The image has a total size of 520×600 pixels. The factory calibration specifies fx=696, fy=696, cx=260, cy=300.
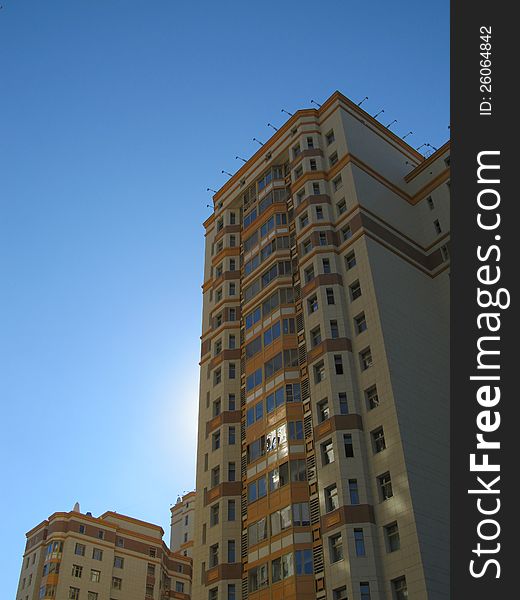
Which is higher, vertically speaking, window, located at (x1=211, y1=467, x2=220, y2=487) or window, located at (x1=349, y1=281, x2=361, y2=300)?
window, located at (x1=349, y1=281, x2=361, y2=300)

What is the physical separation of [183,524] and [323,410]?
225ft

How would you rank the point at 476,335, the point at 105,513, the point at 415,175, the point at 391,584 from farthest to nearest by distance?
the point at 105,513 < the point at 415,175 < the point at 391,584 < the point at 476,335

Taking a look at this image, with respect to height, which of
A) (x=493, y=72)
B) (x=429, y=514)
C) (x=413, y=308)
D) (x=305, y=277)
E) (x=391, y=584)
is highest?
(x=305, y=277)

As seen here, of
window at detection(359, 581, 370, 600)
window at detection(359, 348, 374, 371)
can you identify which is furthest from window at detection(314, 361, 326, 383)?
window at detection(359, 581, 370, 600)

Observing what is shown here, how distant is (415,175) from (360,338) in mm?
21493

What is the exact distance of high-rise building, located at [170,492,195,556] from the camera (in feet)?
347

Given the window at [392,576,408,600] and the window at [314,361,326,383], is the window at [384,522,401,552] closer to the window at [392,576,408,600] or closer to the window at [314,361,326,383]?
the window at [392,576,408,600]

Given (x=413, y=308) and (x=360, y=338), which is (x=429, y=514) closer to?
(x=360, y=338)

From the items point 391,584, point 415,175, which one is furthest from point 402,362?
point 415,175

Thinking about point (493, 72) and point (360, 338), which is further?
point (360, 338)

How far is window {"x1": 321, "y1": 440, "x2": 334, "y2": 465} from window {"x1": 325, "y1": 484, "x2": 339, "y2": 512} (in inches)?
68.3

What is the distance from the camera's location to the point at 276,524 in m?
45.5

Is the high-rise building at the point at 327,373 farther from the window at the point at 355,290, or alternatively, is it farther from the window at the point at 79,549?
the window at the point at 79,549

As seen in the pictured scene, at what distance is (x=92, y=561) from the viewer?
85.1 m
